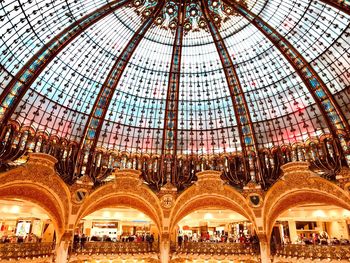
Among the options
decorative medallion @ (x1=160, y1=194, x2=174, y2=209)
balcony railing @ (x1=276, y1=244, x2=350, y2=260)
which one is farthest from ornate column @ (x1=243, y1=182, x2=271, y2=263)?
decorative medallion @ (x1=160, y1=194, x2=174, y2=209)

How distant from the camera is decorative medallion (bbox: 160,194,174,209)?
27516 millimetres

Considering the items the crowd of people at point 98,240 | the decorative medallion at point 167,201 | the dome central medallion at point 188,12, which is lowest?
the crowd of people at point 98,240

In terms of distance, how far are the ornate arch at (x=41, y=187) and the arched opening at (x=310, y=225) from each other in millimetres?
18651

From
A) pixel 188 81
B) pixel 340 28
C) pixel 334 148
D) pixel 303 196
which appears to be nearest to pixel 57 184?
pixel 188 81

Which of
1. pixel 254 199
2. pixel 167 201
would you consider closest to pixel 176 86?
pixel 167 201

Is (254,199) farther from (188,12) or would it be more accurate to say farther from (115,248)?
(188,12)

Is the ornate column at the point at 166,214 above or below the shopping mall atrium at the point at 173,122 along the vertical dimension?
below

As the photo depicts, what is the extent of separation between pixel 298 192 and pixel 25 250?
23171 millimetres

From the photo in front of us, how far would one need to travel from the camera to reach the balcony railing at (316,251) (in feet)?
73.8

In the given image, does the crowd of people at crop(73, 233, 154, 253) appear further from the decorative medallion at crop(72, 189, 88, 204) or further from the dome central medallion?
the dome central medallion

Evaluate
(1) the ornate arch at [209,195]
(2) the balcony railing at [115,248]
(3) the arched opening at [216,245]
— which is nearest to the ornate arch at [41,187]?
(2) the balcony railing at [115,248]

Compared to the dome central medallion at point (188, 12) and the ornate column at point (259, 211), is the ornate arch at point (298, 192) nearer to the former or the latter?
the ornate column at point (259, 211)

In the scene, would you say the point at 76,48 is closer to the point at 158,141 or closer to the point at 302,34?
the point at 158,141

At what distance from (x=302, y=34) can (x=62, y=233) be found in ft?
86.7
